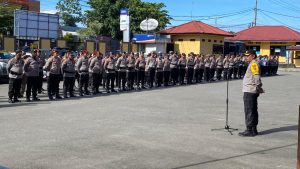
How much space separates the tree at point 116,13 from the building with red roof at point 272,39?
36.4ft

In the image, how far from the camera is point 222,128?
10.7 metres

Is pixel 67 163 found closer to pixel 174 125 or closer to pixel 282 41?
pixel 174 125

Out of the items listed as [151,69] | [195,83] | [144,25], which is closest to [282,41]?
[144,25]

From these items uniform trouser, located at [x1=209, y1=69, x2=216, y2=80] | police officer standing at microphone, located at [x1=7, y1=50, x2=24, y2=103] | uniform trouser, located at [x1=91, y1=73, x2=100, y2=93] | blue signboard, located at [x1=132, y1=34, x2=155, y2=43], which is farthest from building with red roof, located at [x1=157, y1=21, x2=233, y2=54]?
police officer standing at microphone, located at [x1=7, y1=50, x2=24, y2=103]

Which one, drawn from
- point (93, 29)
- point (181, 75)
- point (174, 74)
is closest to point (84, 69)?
point (174, 74)

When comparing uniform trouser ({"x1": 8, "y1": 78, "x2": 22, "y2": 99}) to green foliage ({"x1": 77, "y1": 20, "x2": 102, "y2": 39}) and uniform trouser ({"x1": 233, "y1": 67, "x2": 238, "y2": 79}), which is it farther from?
green foliage ({"x1": 77, "y1": 20, "x2": 102, "y2": 39})

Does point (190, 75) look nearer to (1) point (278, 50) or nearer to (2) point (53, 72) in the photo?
(2) point (53, 72)

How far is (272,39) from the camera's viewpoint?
187 feet

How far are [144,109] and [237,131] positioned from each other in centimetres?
410

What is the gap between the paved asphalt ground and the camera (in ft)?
23.8

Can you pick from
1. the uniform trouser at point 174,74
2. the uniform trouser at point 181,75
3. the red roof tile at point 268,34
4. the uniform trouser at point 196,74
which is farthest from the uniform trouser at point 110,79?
the red roof tile at point 268,34

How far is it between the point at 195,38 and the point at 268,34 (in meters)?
17.9

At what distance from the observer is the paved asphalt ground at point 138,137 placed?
23.8 ft

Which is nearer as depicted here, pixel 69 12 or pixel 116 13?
pixel 116 13
